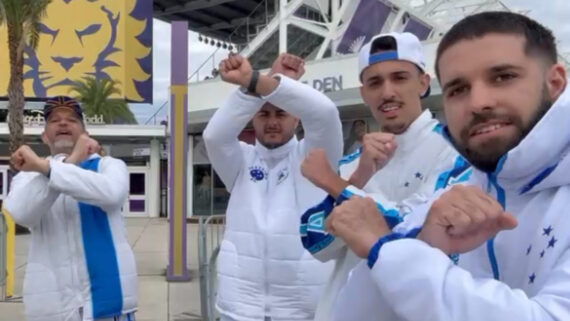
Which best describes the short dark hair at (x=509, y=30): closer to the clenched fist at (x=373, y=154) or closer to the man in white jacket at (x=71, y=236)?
the clenched fist at (x=373, y=154)

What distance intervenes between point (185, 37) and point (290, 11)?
14709 mm

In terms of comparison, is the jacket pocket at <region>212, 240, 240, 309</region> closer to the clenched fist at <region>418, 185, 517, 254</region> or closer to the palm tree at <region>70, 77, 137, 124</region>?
the clenched fist at <region>418, 185, 517, 254</region>

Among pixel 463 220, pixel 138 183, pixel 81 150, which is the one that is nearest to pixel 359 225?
pixel 463 220

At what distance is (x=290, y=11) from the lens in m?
23.8

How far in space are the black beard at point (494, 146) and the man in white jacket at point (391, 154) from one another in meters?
0.45

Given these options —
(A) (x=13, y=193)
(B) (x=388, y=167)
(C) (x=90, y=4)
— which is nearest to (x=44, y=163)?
(A) (x=13, y=193)

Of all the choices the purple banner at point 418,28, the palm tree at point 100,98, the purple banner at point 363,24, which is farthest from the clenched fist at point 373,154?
the palm tree at point 100,98

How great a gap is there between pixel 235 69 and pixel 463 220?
1586 mm

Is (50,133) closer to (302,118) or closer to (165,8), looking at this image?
(302,118)

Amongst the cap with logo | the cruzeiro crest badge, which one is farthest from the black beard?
the cap with logo

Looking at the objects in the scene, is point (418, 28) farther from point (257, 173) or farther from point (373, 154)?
point (373, 154)

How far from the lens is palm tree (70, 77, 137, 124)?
104 ft

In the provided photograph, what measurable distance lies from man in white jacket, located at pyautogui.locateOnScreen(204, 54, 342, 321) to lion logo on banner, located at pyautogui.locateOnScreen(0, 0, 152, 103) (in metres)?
30.7

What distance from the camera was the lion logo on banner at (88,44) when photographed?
3219 cm
